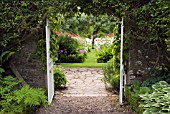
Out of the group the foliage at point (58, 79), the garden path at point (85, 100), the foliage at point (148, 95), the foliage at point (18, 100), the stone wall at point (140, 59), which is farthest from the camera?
the foliage at point (58, 79)

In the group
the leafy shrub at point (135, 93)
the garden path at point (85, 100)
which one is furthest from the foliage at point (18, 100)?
the leafy shrub at point (135, 93)

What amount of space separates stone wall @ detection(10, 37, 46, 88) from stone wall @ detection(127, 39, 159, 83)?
1.88 m

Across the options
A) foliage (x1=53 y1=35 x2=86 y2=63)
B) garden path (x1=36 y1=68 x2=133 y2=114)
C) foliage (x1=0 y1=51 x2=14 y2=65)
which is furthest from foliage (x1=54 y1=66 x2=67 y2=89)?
foliage (x1=53 y1=35 x2=86 y2=63)

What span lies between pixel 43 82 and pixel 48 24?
1264 mm

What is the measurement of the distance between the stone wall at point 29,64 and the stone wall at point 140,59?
1.88m

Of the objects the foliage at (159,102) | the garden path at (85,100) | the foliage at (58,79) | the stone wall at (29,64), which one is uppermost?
the stone wall at (29,64)

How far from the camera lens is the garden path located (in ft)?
16.5

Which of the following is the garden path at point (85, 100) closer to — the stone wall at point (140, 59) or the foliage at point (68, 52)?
the stone wall at point (140, 59)

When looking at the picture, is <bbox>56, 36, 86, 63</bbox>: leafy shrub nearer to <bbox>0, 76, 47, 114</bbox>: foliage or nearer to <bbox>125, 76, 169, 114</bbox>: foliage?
<bbox>125, 76, 169, 114</bbox>: foliage

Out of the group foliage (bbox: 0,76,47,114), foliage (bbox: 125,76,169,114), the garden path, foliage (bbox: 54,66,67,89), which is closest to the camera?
foliage (bbox: 125,76,169,114)

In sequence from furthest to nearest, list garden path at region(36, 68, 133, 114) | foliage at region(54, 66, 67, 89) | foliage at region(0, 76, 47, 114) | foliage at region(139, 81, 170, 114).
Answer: foliage at region(54, 66, 67, 89) < garden path at region(36, 68, 133, 114) < foliage at region(0, 76, 47, 114) < foliage at region(139, 81, 170, 114)

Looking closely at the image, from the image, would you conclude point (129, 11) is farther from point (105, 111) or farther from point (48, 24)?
point (105, 111)

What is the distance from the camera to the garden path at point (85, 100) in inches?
197

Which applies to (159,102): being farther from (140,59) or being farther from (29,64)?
(29,64)
